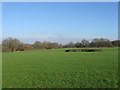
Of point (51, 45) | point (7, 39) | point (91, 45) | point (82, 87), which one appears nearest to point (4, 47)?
point (7, 39)

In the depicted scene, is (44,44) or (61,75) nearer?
(61,75)

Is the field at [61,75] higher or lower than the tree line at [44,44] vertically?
lower

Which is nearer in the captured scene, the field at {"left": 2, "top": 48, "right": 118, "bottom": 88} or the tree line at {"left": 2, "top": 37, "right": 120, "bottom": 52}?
the field at {"left": 2, "top": 48, "right": 118, "bottom": 88}

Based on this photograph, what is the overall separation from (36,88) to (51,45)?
127 metres

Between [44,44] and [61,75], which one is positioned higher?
[44,44]

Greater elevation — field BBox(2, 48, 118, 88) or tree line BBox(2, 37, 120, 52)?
tree line BBox(2, 37, 120, 52)

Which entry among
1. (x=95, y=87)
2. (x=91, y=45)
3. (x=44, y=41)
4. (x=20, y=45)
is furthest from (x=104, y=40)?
(x=95, y=87)

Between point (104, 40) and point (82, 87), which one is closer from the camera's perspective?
point (82, 87)

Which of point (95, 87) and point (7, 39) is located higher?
point (7, 39)

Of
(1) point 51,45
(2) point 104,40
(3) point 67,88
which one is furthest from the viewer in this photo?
(1) point 51,45

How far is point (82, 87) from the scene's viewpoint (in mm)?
8734

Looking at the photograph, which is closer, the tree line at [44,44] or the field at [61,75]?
the field at [61,75]

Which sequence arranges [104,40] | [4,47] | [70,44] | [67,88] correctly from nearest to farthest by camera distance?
[67,88]
[4,47]
[104,40]
[70,44]

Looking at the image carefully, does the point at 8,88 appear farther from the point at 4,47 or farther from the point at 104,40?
the point at 104,40
